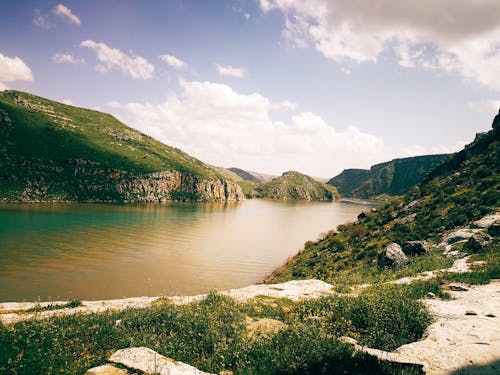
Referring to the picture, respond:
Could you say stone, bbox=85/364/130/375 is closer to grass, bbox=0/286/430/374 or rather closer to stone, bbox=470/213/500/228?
grass, bbox=0/286/430/374

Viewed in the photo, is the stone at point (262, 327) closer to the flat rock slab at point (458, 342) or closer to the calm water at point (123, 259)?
the flat rock slab at point (458, 342)

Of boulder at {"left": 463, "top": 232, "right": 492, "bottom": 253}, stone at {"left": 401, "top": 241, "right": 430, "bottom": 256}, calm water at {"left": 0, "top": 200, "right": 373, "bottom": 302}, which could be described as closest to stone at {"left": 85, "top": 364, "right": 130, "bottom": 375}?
boulder at {"left": 463, "top": 232, "right": 492, "bottom": 253}

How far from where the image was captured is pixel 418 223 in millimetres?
28609

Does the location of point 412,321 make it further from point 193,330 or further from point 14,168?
point 14,168

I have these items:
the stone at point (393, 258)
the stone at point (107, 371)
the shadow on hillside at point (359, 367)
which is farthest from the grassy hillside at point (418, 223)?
the stone at point (107, 371)

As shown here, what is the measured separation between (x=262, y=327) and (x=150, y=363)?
411 centimetres

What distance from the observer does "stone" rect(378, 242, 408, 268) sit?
18784mm

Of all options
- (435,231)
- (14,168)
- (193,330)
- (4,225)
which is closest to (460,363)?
(193,330)

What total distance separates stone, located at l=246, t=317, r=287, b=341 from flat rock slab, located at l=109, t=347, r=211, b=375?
2536 mm

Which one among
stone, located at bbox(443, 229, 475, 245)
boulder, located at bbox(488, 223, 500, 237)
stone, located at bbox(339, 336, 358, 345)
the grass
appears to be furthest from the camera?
stone, located at bbox(443, 229, 475, 245)

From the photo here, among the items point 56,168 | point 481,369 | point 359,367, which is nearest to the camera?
point 481,369

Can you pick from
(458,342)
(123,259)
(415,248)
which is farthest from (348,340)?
(123,259)

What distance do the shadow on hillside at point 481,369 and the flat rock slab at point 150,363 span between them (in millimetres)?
4933

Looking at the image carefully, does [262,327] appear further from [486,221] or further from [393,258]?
[486,221]
